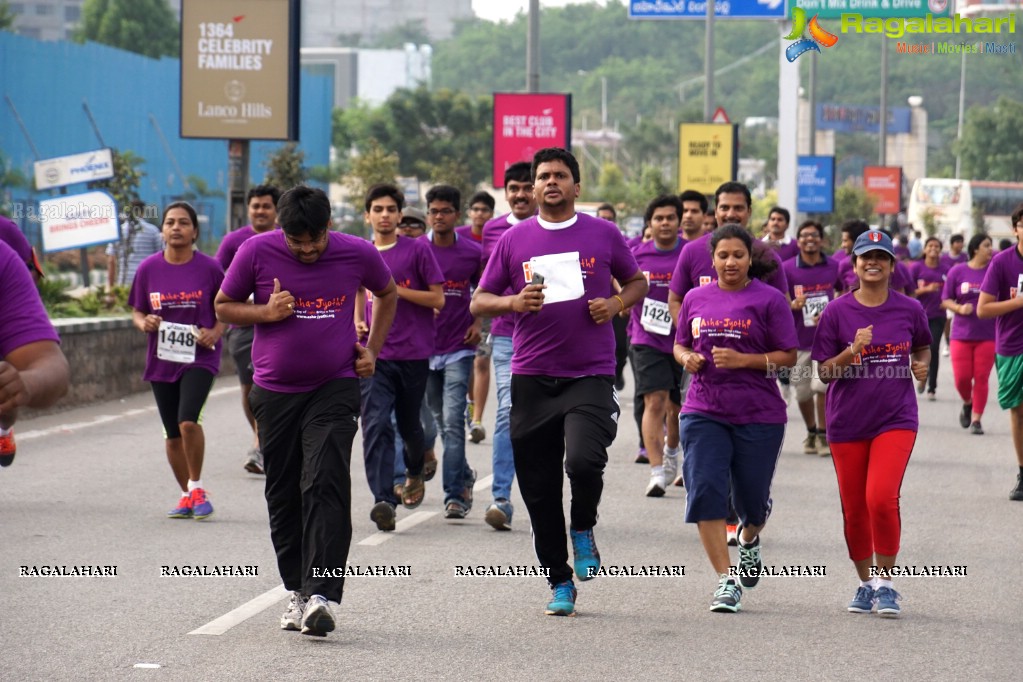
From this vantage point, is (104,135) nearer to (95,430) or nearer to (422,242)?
(95,430)

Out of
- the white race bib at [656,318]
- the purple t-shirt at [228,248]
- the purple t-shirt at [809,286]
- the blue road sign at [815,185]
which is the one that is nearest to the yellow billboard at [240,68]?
the purple t-shirt at [809,286]

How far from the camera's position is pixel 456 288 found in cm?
1121

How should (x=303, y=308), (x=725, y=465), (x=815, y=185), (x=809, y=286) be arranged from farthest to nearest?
(x=815, y=185) → (x=809, y=286) → (x=725, y=465) → (x=303, y=308)

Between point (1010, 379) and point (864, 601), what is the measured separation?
4044 millimetres

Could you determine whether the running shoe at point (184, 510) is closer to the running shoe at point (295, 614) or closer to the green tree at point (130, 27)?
the running shoe at point (295, 614)

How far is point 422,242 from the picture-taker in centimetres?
1028

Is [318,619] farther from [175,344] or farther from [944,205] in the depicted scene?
[944,205]

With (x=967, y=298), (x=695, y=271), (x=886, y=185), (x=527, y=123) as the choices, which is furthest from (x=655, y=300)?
(x=886, y=185)

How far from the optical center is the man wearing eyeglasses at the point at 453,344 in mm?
10344

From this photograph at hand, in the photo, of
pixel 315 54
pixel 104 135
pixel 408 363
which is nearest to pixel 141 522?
pixel 408 363

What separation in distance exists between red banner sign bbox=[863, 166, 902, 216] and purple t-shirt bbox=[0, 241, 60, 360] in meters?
55.1

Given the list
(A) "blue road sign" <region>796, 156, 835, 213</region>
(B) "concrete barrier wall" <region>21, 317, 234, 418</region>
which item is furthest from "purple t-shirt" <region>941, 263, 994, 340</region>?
(A) "blue road sign" <region>796, 156, 835, 213</region>

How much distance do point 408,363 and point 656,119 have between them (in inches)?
5507

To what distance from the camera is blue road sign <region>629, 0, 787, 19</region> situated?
115ft
